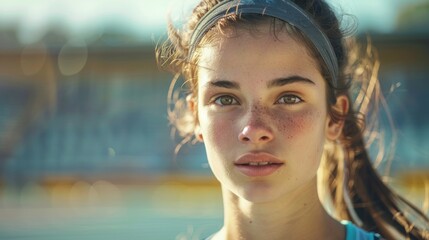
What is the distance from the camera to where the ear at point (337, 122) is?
2259mm

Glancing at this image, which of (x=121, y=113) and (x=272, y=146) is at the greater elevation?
(x=121, y=113)

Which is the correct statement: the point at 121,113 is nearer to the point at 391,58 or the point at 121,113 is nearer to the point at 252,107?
the point at 391,58

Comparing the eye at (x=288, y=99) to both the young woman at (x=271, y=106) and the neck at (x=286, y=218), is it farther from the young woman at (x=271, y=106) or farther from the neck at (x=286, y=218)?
the neck at (x=286, y=218)

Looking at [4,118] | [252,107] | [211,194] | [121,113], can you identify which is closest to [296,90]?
[252,107]

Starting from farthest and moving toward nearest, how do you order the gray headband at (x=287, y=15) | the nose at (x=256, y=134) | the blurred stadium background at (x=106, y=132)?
the blurred stadium background at (x=106, y=132) < the gray headband at (x=287, y=15) < the nose at (x=256, y=134)

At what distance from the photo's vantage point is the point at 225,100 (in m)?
2.12

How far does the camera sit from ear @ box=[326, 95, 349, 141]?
2.26 m

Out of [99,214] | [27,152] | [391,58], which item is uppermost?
[391,58]

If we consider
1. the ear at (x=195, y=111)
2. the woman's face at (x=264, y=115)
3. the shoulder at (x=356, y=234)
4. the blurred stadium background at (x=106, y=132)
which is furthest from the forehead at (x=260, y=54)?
the blurred stadium background at (x=106, y=132)

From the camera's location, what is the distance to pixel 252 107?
81.0 inches

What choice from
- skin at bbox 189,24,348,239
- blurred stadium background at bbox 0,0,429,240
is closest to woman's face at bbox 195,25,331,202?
skin at bbox 189,24,348,239

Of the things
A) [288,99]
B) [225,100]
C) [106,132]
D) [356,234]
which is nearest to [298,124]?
[288,99]

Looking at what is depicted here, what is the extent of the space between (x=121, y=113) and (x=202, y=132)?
17.6m

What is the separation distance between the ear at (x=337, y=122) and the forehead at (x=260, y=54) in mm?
175
